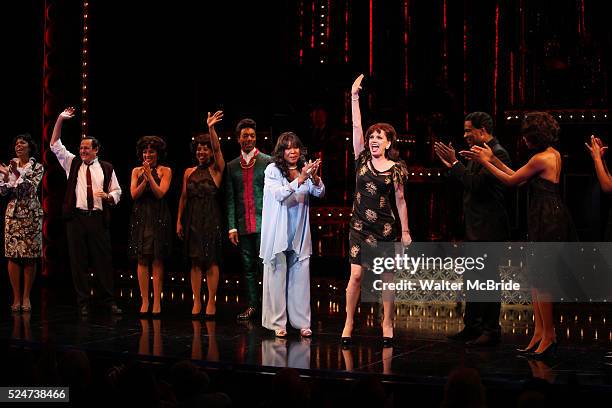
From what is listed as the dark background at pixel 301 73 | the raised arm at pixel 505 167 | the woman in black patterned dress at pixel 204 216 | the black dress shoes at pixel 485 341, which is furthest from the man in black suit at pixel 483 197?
the dark background at pixel 301 73

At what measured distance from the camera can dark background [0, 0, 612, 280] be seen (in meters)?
9.98

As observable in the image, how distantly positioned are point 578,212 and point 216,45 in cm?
435

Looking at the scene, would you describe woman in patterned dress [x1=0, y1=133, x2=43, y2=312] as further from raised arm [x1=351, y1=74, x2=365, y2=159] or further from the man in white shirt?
raised arm [x1=351, y1=74, x2=365, y2=159]

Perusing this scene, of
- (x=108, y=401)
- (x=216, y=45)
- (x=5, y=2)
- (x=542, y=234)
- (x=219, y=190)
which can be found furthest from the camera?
(x=216, y=45)

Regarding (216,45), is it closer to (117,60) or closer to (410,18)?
(117,60)

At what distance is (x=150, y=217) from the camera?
24.6ft

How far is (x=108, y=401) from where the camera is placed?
3.47 m

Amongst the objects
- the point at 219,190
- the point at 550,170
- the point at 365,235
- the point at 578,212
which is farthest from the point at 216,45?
the point at 550,170

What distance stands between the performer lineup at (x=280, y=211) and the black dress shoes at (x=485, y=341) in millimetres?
14

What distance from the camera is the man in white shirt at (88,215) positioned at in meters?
7.70

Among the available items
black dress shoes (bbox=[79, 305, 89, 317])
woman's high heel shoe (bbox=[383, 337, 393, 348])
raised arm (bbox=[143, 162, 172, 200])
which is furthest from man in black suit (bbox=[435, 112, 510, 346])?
black dress shoes (bbox=[79, 305, 89, 317])

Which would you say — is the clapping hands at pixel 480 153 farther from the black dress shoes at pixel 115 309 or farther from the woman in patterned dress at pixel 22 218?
the woman in patterned dress at pixel 22 218

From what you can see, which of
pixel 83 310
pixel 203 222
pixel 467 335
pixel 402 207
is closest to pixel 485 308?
pixel 467 335

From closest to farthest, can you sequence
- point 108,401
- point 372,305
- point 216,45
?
1. point 108,401
2. point 372,305
3. point 216,45
